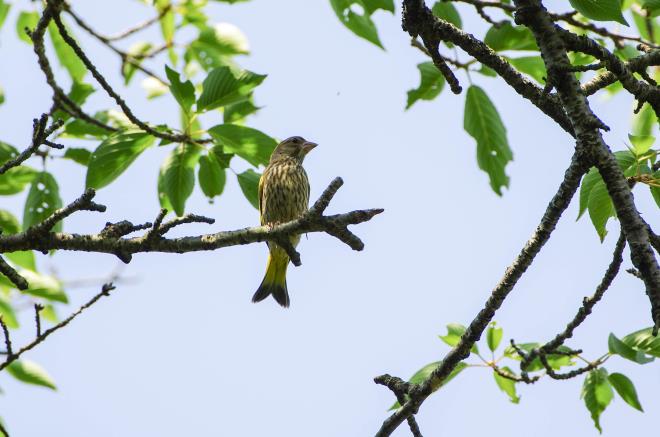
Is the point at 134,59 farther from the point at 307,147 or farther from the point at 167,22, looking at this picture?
the point at 307,147

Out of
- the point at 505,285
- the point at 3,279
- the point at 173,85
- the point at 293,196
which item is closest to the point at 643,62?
the point at 505,285

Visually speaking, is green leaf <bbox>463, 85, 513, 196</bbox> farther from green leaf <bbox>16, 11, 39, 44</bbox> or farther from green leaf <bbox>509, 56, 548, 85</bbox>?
green leaf <bbox>16, 11, 39, 44</bbox>

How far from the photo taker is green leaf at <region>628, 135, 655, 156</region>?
3709 mm

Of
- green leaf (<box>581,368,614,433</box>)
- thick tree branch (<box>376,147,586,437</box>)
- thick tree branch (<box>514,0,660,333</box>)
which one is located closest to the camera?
thick tree branch (<box>514,0,660,333</box>)

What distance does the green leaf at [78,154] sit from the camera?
19.1 feet

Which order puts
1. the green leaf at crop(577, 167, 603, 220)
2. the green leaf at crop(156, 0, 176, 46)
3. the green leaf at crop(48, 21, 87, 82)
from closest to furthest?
the green leaf at crop(577, 167, 603, 220), the green leaf at crop(48, 21, 87, 82), the green leaf at crop(156, 0, 176, 46)

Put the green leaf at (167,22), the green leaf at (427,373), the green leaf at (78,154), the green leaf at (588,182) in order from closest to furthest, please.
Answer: the green leaf at (588,182)
the green leaf at (427,373)
the green leaf at (78,154)
the green leaf at (167,22)

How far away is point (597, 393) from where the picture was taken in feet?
14.6

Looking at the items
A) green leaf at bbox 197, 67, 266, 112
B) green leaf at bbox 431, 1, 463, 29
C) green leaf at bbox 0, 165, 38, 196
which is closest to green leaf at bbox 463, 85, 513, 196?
green leaf at bbox 431, 1, 463, 29

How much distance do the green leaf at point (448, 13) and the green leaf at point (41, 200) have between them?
281 centimetres

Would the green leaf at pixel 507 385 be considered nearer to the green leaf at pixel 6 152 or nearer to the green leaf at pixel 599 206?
the green leaf at pixel 599 206

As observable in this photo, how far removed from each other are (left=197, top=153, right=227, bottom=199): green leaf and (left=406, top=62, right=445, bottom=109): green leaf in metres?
1.36

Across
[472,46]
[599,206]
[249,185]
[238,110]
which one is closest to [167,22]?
[238,110]

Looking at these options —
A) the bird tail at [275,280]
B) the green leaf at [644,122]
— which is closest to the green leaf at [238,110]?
the green leaf at [644,122]
